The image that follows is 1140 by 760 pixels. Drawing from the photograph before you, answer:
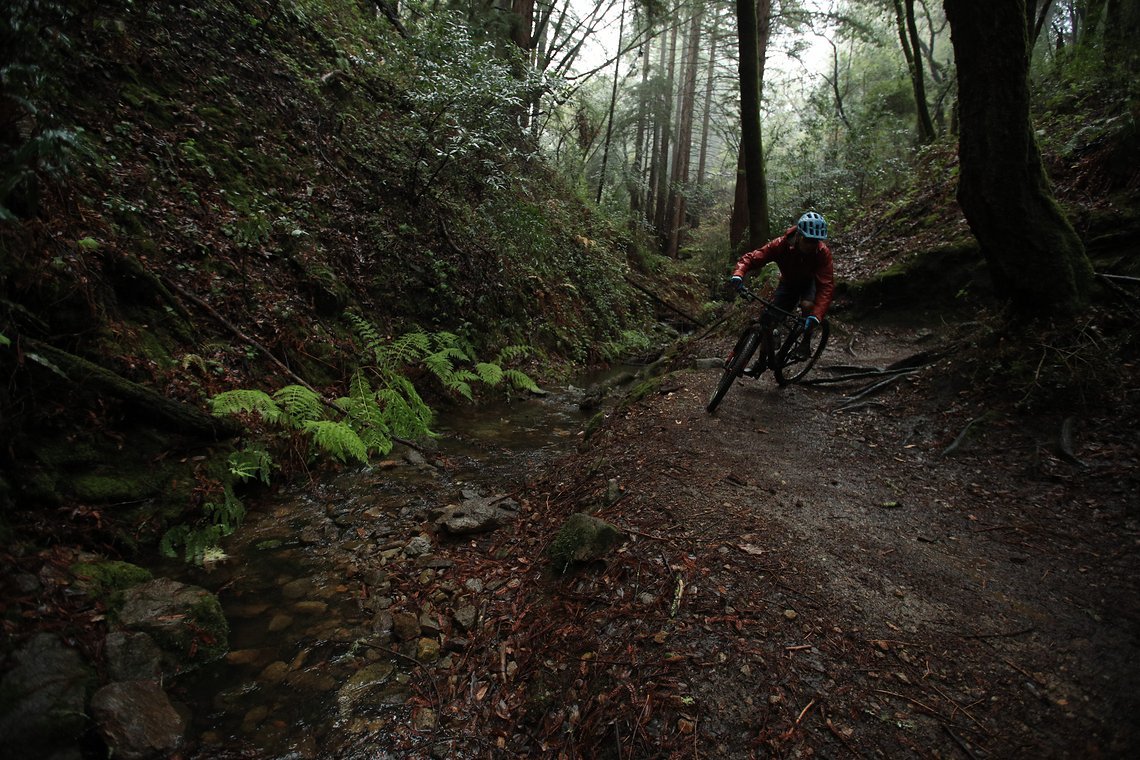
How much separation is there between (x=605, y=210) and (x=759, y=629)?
16534 mm

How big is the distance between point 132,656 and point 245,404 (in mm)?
2095

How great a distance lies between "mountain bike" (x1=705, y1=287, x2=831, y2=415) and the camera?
5.59 m

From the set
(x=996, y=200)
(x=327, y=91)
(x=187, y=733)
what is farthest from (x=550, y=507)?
(x=327, y=91)

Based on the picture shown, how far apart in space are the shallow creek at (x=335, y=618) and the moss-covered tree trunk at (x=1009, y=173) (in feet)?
16.4

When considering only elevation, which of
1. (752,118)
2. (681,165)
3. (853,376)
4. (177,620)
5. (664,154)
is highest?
(664,154)

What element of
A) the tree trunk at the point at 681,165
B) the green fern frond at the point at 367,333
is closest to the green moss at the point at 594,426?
the green fern frond at the point at 367,333

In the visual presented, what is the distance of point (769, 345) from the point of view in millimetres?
5926

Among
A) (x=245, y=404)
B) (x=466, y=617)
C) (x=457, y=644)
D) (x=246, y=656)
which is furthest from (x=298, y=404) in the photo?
(x=457, y=644)

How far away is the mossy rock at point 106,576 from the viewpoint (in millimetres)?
2637

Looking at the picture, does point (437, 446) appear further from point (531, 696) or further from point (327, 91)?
point (327, 91)

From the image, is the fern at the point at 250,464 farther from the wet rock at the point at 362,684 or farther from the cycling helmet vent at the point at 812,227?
the cycling helmet vent at the point at 812,227

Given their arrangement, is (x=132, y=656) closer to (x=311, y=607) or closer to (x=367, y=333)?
(x=311, y=607)

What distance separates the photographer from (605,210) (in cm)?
1745

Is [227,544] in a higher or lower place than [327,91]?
lower
